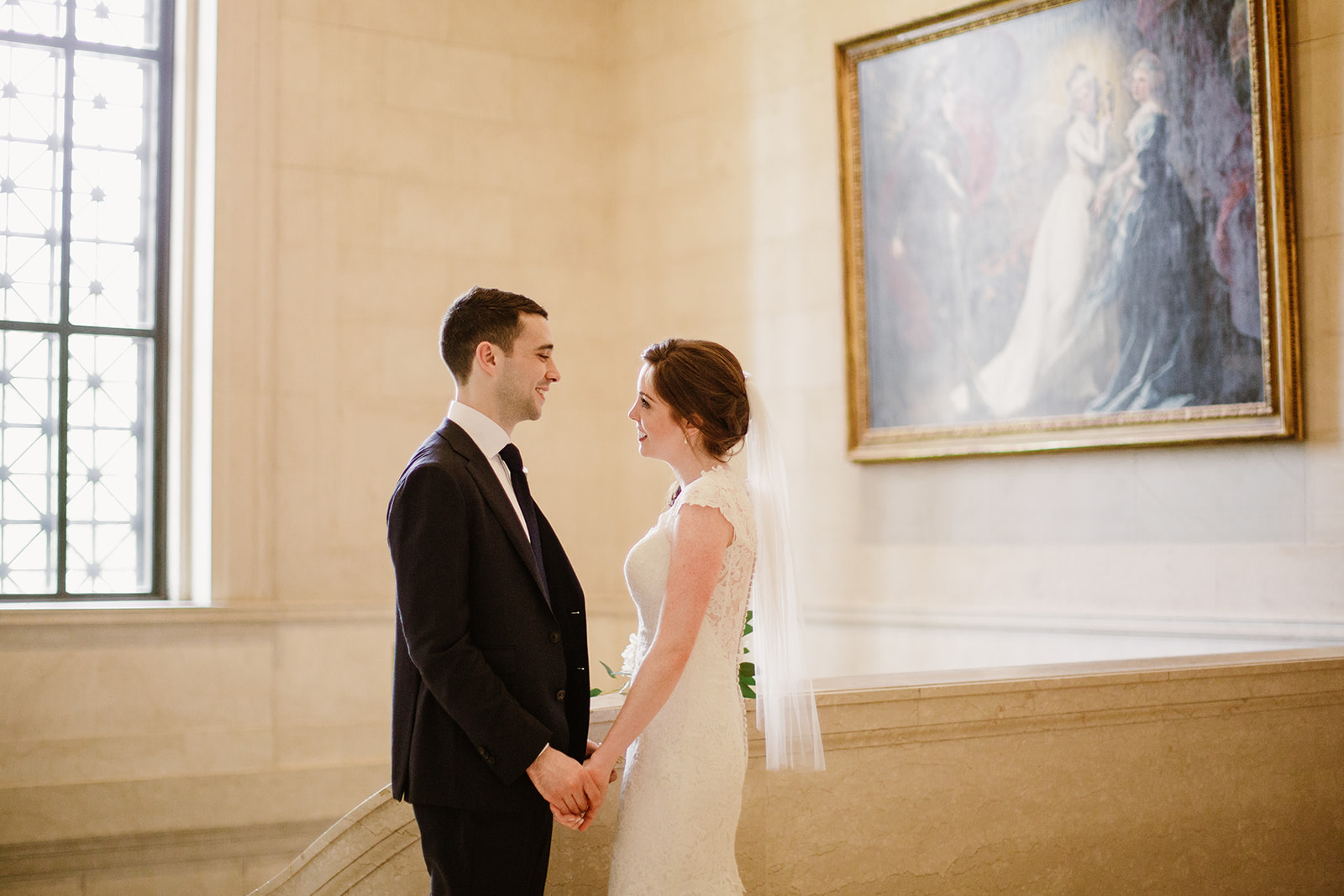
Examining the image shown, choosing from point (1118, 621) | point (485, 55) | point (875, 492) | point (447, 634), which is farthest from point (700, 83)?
point (447, 634)

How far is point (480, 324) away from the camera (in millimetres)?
2920

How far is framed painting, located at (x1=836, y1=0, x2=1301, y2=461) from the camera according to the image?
591 centimetres

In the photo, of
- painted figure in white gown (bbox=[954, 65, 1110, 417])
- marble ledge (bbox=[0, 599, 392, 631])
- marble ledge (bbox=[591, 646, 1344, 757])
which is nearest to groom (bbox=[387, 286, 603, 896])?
marble ledge (bbox=[591, 646, 1344, 757])

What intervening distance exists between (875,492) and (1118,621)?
1.64 m

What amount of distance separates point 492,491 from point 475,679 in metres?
0.42

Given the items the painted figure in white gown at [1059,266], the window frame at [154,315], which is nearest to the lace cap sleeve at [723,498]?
the painted figure in white gown at [1059,266]

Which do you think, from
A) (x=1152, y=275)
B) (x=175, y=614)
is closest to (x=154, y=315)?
(x=175, y=614)

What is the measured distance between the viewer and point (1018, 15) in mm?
6812

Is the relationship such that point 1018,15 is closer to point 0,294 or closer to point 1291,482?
point 1291,482

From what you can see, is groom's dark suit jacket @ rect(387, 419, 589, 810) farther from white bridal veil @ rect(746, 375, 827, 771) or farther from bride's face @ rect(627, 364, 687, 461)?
white bridal veil @ rect(746, 375, 827, 771)

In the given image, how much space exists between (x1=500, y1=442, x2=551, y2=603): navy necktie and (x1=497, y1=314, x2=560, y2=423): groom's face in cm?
8

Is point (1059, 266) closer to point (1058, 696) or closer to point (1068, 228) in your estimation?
point (1068, 228)

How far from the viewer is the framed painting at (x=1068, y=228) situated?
5914mm

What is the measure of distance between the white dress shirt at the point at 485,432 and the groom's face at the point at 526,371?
60 millimetres
